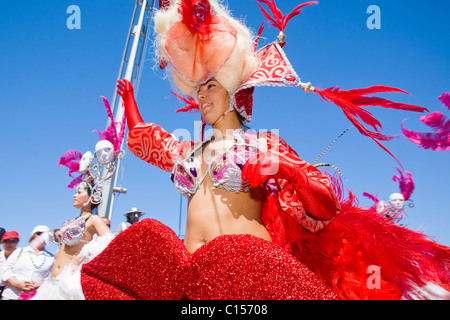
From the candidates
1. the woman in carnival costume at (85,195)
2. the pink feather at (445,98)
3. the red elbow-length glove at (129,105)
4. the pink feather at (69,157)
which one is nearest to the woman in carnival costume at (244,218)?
the red elbow-length glove at (129,105)

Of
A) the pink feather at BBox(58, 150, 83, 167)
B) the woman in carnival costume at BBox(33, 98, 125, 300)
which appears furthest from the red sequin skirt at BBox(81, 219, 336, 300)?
the pink feather at BBox(58, 150, 83, 167)

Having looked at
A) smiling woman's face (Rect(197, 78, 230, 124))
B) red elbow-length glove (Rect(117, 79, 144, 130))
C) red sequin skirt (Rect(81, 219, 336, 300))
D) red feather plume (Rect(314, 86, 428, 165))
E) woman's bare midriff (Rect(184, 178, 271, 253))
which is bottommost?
red sequin skirt (Rect(81, 219, 336, 300))

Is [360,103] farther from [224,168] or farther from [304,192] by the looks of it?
[224,168]

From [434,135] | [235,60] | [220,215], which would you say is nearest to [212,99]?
[235,60]

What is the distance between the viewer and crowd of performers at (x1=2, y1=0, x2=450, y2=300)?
1.45m

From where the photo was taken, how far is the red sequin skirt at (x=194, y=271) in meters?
1.39

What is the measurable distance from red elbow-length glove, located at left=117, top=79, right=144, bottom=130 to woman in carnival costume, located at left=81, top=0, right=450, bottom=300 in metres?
0.21

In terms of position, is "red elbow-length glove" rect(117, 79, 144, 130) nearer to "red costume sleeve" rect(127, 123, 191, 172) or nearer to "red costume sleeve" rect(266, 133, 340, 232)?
"red costume sleeve" rect(127, 123, 191, 172)

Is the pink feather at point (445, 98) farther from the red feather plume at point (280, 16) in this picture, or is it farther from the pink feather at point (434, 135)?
the red feather plume at point (280, 16)

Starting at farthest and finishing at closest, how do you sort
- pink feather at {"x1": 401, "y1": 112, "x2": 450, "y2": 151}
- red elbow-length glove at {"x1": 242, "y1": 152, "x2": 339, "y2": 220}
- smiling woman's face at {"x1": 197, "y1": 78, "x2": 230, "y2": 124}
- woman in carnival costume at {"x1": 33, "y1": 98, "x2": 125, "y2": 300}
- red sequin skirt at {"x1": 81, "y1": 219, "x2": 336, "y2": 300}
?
woman in carnival costume at {"x1": 33, "y1": 98, "x2": 125, "y2": 300}, smiling woman's face at {"x1": 197, "y1": 78, "x2": 230, "y2": 124}, pink feather at {"x1": 401, "y1": 112, "x2": 450, "y2": 151}, red elbow-length glove at {"x1": 242, "y1": 152, "x2": 339, "y2": 220}, red sequin skirt at {"x1": 81, "y1": 219, "x2": 336, "y2": 300}

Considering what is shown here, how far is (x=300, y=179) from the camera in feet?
5.20

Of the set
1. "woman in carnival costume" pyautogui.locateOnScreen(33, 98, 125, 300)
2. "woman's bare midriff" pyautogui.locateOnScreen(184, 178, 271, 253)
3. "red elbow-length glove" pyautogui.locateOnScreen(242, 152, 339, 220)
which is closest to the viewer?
"red elbow-length glove" pyautogui.locateOnScreen(242, 152, 339, 220)

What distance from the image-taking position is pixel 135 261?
5.00ft

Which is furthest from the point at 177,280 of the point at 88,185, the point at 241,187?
the point at 88,185
